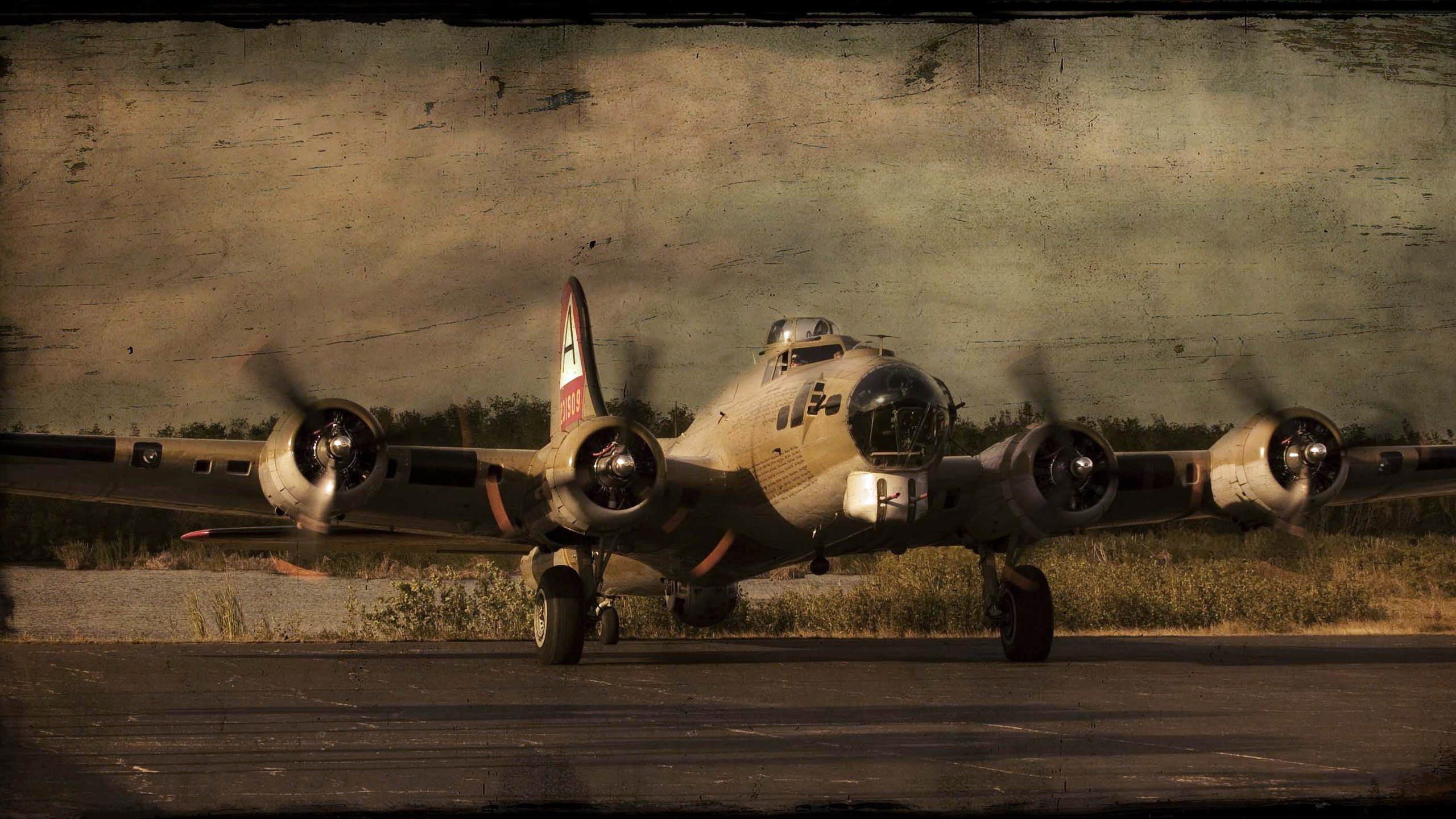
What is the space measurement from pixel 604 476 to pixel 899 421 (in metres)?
4.05

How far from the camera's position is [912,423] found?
16531 mm

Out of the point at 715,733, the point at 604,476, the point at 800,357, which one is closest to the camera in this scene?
the point at 715,733

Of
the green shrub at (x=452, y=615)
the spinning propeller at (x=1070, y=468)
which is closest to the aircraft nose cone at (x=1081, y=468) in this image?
the spinning propeller at (x=1070, y=468)

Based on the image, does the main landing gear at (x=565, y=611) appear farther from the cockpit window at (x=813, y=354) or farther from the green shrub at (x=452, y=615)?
the green shrub at (x=452, y=615)

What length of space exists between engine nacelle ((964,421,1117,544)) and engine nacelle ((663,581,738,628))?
544 centimetres

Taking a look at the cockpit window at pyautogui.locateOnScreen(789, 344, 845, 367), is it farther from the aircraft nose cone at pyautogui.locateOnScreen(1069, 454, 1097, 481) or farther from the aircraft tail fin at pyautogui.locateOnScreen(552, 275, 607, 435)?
the aircraft tail fin at pyautogui.locateOnScreen(552, 275, 607, 435)

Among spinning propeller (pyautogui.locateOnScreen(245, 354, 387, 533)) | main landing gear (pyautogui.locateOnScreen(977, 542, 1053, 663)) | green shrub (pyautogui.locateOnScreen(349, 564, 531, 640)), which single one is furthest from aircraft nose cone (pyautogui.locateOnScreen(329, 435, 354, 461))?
green shrub (pyautogui.locateOnScreen(349, 564, 531, 640))

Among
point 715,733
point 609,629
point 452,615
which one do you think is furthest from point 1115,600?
point 715,733

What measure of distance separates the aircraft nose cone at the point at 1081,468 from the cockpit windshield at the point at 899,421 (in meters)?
3.02

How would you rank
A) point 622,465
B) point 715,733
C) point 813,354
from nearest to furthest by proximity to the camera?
point 715,733
point 622,465
point 813,354

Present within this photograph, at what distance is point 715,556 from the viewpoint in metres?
20.0

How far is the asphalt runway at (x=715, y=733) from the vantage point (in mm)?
8156

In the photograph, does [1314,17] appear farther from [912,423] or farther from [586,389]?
[586,389]

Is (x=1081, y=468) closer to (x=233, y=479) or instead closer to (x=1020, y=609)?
(x=1020, y=609)
